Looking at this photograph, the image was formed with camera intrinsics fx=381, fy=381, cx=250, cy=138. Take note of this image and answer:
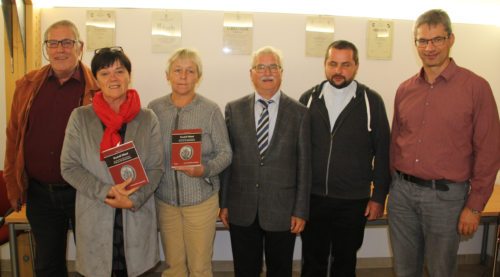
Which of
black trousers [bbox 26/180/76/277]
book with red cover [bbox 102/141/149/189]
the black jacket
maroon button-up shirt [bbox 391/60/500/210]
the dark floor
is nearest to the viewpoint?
book with red cover [bbox 102/141/149/189]

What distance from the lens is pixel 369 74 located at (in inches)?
135

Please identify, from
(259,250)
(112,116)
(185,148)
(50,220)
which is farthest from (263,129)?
(50,220)

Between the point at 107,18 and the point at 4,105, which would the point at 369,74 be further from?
the point at 4,105

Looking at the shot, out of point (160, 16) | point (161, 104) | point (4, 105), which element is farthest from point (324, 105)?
point (4, 105)

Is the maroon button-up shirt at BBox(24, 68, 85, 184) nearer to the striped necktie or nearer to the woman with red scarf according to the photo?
the woman with red scarf

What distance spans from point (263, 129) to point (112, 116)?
86cm

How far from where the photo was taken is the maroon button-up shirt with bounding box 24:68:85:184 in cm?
219

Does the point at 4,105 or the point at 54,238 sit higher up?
the point at 4,105

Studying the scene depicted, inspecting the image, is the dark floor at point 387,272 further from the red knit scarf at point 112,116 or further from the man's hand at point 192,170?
the red knit scarf at point 112,116

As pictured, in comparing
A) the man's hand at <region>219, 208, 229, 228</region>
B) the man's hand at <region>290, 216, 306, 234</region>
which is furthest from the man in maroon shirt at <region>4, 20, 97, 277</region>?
the man's hand at <region>290, 216, 306, 234</region>

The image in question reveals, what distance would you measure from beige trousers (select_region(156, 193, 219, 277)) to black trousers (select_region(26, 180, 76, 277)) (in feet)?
1.71

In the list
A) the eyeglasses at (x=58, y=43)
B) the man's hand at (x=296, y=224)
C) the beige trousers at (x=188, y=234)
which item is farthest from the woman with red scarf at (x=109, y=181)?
the man's hand at (x=296, y=224)

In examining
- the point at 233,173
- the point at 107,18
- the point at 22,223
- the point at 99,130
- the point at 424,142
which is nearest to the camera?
the point at 99,130

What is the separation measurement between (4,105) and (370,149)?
297 centimetres
